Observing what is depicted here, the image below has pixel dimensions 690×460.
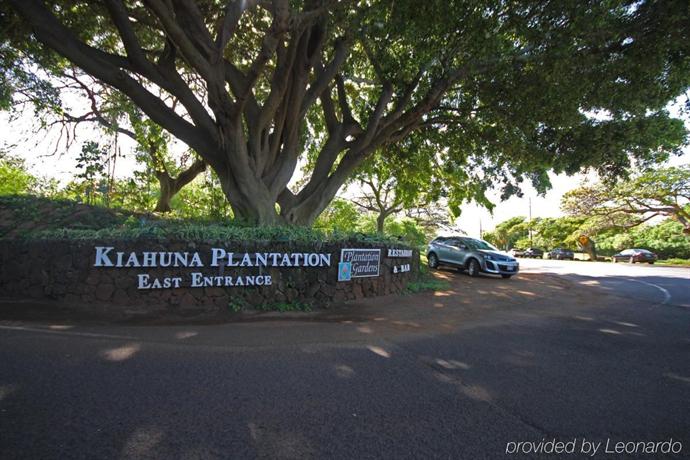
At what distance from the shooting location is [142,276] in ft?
22.0

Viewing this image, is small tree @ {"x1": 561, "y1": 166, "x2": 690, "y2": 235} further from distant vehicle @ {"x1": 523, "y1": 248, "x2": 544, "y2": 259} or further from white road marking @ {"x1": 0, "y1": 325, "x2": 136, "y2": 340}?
white road marking @ {"x1": 0, "y1": 325, "x2": 136, "y2": 340}

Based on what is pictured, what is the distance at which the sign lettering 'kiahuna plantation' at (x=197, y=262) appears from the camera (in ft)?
22.0

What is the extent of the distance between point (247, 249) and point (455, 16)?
691 cm

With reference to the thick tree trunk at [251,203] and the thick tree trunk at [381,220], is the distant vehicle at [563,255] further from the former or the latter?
the thick tree trunk at [251,203]

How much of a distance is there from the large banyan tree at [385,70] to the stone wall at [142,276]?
3397 mm

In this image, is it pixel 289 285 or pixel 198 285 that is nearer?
pixel 198 285

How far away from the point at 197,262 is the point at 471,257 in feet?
36.0

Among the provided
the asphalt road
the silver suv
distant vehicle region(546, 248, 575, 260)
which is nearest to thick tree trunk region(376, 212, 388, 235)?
the silver suv

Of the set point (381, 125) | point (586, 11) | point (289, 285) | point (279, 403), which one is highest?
point (586, 11)

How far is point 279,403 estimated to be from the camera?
122 inches

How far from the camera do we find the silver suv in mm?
13742


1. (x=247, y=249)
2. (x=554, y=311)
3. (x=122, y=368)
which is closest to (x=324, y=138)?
(x=247, y=249)

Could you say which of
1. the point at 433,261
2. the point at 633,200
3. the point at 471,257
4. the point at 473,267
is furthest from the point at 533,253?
the point at 473,267

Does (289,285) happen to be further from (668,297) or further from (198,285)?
(668,297)
